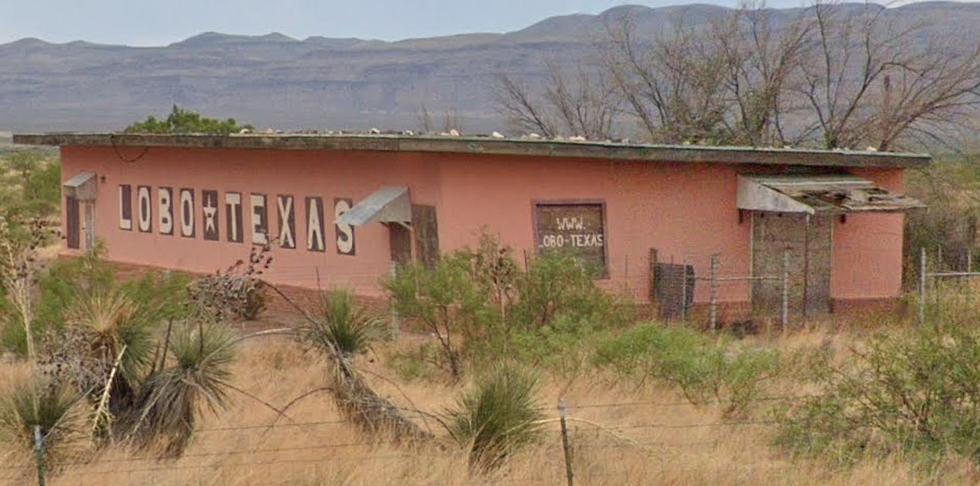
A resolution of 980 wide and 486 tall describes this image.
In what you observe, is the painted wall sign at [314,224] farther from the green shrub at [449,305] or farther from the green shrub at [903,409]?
the green shrub at [903,409]

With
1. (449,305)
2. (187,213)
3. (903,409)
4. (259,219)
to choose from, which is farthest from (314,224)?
(903,409)

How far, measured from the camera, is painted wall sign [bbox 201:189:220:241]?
28062 mm

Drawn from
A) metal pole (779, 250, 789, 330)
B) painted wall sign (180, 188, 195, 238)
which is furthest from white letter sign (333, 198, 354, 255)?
metal pole (779, 250, 789, 330)

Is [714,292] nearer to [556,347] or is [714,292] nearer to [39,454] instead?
[556,347]

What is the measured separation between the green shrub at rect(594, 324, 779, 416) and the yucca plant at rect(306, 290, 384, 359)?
143 inches

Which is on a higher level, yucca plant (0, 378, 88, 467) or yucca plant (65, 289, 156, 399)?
yucca plant (65, 289, 156, 399)

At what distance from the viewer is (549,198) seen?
2308cm

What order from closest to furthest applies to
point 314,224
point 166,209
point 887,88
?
1. point 314,224
2. point 166,209
3. point 887,88

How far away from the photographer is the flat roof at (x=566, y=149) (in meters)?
22.1

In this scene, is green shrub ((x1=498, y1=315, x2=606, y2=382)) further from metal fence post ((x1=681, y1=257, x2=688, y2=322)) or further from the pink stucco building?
metal fence post ((x1=681, y1=257, x2=688, y2=322))

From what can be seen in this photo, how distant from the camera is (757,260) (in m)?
24.3

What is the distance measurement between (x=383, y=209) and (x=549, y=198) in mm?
2402

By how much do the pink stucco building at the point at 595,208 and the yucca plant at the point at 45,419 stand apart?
34.4 feet

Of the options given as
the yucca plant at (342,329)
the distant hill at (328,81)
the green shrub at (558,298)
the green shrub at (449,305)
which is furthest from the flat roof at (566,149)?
the distant hill at (328,81)
